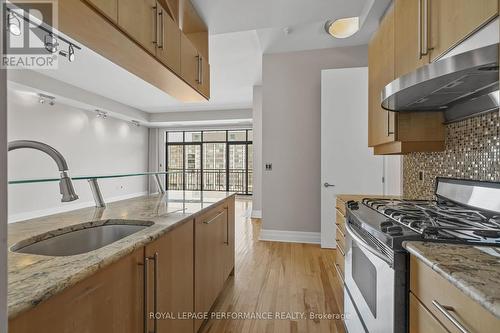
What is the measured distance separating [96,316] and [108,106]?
6.60 meters

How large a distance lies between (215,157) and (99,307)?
838 cm

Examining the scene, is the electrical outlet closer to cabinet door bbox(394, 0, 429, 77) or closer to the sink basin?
cabinet door bbox(394, 0, 429, 77)

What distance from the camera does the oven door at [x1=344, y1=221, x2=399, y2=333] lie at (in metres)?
1.02

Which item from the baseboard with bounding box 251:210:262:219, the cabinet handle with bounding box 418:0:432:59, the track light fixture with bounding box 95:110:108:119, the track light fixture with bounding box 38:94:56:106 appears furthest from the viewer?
the track light fixture with bounding box 95:110:108:119

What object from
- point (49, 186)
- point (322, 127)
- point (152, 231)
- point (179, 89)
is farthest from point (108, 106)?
point (152, 231)

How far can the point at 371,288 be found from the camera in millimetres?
1222

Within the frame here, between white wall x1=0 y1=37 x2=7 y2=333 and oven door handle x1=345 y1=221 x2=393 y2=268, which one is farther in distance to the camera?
oven door handle x1=345 y1=221 x2=393 y2=268

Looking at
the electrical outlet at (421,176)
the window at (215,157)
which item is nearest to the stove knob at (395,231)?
the electrical outlet at (421,176)

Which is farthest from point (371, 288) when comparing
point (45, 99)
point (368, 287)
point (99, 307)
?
point (45, 99)

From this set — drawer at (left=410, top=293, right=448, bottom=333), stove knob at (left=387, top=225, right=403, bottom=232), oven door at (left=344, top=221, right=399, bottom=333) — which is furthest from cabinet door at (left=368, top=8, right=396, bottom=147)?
drawer at (left=410, top=293, right=448, bottom=333)

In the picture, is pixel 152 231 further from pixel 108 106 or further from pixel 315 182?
pixel 108 106

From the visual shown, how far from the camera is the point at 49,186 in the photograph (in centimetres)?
558

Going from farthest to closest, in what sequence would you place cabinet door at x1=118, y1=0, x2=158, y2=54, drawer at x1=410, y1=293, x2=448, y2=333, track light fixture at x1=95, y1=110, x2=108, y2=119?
track light fixture at x1=95, y1=110, x2=108, y2=119 → cabinet door at x1=118, y1=0, x2=158, y2=54 → drawer at x1=410, y1=293, x2=448, y2=333

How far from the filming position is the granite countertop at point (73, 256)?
22.9 inches
